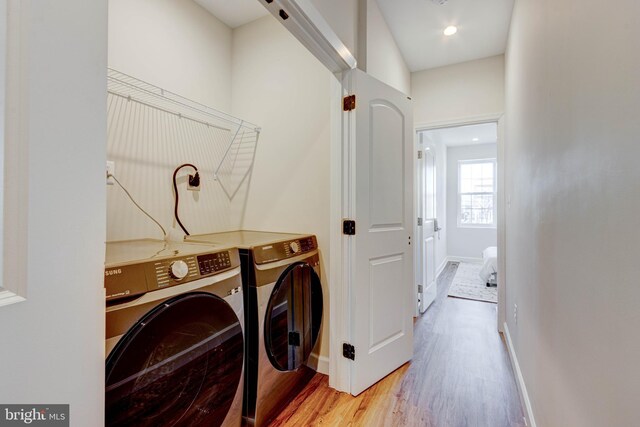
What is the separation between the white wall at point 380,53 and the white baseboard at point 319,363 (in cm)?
206

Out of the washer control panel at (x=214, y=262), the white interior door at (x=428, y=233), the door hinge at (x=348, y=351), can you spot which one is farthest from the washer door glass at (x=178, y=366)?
the white interior door at (x=428, y=233)

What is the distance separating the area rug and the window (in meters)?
1.45

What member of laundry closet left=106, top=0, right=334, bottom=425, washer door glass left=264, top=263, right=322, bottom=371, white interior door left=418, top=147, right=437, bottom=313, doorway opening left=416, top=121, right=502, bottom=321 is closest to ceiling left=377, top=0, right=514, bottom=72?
laundry closet left=106, top=0, right=334, bottom=425

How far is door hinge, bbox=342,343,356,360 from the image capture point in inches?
70.6

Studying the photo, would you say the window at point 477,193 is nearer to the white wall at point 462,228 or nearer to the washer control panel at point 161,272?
the white wall at point 462,228

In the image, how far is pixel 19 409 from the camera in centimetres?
48

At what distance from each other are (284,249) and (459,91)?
8.27 feet

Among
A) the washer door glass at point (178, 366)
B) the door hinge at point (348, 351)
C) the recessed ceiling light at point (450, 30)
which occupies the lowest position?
the door hinge at point (348, 351)

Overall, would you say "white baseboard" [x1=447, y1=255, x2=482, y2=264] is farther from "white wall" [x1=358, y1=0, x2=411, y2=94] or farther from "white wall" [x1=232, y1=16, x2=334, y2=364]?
"white wall" [x1=232, y1=16, x2=334, y2=364]

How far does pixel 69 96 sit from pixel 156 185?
58.1 inches

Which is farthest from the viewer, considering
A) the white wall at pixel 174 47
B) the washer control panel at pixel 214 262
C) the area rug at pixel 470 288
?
the area rug at pixel 470 288

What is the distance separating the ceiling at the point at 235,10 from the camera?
2.17 metres

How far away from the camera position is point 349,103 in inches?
70.1

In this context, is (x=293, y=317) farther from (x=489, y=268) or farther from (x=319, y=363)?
(x=489, y=268)
